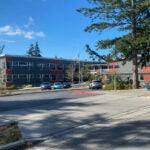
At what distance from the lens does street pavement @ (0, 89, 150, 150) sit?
10383 mm

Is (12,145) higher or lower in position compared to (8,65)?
lower

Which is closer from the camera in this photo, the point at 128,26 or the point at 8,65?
the point at 128,26

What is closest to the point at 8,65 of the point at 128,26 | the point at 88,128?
the point at 128,26

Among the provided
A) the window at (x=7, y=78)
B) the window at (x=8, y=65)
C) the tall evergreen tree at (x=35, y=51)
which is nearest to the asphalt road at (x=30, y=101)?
the window at (x=7, y=78)

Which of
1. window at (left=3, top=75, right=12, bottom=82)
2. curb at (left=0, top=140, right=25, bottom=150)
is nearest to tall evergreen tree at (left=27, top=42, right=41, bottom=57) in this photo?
window at (left=3, top=75, right=12, bottom=82)

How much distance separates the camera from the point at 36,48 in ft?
566

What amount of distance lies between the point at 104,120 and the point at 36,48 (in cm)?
15972

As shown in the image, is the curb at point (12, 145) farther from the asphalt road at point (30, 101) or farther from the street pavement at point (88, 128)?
the asphalt road at point (30, 101)

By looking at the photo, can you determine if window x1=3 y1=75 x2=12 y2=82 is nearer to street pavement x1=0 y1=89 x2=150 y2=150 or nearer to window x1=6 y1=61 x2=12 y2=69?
window x1=6 y1=61 x2=12 y2=69

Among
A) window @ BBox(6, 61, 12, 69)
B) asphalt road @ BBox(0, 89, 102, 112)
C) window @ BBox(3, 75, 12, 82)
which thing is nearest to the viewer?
asphalt road @ BBox(0, 89, 102, 112)

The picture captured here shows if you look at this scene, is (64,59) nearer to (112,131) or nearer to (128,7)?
(128,7)

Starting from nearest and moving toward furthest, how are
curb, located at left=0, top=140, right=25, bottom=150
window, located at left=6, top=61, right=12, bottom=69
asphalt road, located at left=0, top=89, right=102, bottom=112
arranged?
curb, located at left=0, top=140, right=25, bottom=150 → asphalt road, located at left=0, top=89, right=102, bottom=112 → window, located at left=6, top=61, right=12, bottom=69

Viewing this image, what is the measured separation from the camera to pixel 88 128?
13.3 metres

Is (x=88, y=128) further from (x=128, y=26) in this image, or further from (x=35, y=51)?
(x=35, y=51)
